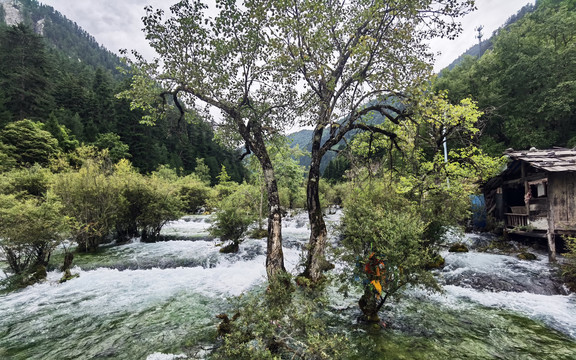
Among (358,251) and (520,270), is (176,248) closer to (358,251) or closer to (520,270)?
(358,251)

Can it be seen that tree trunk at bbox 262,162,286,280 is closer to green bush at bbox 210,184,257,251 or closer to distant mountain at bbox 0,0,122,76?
green bush at bbox 210,184,257,251

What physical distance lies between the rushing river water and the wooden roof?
4411 mm

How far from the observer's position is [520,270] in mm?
10430

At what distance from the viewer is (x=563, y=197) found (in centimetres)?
1190

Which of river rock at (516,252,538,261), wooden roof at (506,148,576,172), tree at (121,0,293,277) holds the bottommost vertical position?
river rock at (516,252,538,261)

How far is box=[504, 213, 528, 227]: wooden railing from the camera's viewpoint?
48.0ft

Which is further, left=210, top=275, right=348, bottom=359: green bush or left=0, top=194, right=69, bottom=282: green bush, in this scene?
left=0, top=194, right=69, bottom=282: green bush

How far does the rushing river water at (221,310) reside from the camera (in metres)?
5.42

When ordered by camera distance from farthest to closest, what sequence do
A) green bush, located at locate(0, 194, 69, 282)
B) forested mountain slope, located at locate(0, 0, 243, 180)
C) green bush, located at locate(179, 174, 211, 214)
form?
forested mountain slope, located at locate(0, 0, 243, 180), green bush, located at locate(179, 174, 211, 214), green bush, located at locate(0, 194, 69, 282)

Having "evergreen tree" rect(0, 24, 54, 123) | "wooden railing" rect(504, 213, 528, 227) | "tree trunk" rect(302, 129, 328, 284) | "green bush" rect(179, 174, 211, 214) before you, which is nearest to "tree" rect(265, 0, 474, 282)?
"tree trunk" rect(302, 129, 328, 284)

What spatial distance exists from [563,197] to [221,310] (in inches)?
634

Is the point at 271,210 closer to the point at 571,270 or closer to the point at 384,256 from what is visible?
the point at 384,256

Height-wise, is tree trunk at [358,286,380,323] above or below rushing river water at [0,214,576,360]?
above

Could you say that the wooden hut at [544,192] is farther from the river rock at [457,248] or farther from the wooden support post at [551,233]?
the river rock at [457,248]
